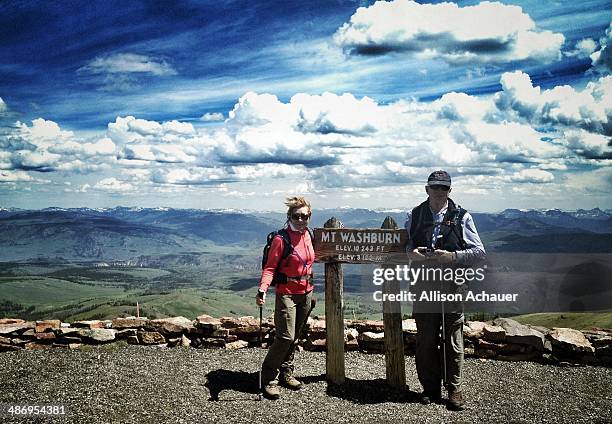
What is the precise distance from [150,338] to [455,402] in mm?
7043

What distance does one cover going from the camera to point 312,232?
28.6 ft

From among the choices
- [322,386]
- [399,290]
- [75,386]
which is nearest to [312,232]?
[399,290]

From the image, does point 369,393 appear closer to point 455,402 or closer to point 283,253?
point 455,402

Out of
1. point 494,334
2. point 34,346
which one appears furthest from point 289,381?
point 34,346

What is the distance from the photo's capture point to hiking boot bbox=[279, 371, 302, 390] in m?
8.40

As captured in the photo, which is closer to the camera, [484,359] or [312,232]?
[312,232]

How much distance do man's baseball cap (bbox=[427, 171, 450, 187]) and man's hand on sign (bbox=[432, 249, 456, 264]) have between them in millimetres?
1027

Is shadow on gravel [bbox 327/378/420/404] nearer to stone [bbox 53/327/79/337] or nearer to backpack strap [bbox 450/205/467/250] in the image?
backpack strap [bbox 450/205/467/250]

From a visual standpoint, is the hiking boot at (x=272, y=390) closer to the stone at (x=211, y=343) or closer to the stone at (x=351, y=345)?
the stone at (x=351, y=345)

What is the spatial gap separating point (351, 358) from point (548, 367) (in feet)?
13.4

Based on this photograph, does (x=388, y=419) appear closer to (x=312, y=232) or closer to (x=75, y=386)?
(x=312, y=232)

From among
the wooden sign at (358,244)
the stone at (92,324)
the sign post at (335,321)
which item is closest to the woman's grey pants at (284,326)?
the sign post at (335,321)

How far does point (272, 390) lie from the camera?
801cm

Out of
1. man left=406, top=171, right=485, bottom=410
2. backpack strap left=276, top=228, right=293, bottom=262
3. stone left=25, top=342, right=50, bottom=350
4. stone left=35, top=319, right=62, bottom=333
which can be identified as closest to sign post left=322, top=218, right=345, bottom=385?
backpack strap left=276, top=228, right=293, bottom=262
